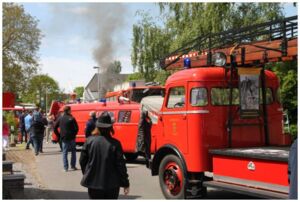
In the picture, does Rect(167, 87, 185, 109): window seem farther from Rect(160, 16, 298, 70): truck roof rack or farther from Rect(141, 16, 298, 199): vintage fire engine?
Rect(160, 16, 298, 70): truck roof rack

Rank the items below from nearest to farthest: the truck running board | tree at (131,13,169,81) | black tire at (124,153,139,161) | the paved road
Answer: the truck running board < the paved road < black tire at (124,153,139,161) < tree at (131,13,169,81)

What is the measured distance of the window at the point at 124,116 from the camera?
599 inches

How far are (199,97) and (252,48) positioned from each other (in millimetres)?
1196

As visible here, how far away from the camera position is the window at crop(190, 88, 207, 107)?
8.58 m

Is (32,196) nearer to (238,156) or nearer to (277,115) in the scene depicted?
(238,156)

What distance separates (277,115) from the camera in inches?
365

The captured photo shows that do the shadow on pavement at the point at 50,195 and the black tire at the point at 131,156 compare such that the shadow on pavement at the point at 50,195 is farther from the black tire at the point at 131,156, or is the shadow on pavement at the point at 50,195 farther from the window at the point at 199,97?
the black tire at the point at 131,156

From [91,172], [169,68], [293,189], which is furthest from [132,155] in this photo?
[293,189]

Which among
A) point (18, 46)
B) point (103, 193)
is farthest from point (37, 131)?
point (18, 46)

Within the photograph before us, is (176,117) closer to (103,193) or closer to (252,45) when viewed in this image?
(252,45)

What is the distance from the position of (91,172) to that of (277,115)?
14.8 ft

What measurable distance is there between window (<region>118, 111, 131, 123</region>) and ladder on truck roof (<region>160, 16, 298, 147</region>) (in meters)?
5.34

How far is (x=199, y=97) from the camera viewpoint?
28.3ft

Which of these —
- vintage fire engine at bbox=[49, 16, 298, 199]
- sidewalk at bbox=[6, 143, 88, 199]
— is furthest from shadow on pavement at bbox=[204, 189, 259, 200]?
sidewalk at bbox=[6, 143, 88, 199]
